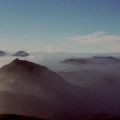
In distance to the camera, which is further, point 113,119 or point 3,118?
point 113,119

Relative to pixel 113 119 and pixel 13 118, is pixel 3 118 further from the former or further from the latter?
pixel 113 119

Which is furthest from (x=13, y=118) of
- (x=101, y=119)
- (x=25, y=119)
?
(x=101, y=119)

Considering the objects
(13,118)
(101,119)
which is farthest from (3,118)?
(101,119)

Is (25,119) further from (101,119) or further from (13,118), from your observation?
(101,119)

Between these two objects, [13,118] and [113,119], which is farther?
[113,119]

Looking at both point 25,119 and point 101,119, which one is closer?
point 25,119

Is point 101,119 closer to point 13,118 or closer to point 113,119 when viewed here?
point 113,119
